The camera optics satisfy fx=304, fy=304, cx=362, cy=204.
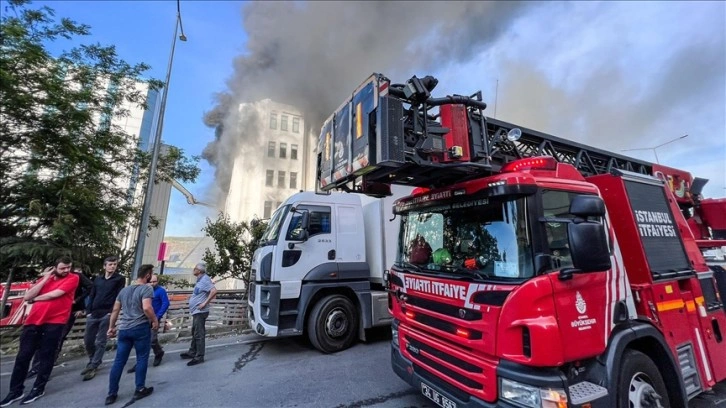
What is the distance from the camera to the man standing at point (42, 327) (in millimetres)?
3785

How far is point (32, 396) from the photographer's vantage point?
3.84 metres

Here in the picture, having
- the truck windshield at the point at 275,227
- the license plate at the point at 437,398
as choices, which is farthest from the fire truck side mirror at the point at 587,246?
the truck windshield at the point at 275,227

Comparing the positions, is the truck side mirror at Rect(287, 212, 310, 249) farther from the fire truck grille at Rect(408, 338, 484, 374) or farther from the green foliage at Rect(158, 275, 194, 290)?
the green foliage at Rect(158, 275, 194, 290)

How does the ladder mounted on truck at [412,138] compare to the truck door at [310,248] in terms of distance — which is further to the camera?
the truck door at [310,248]

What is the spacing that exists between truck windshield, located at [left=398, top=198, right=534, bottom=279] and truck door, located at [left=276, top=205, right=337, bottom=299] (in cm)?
254

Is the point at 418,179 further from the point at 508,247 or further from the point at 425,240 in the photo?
the point at 508,247

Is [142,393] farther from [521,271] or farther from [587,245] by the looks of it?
[587,245]

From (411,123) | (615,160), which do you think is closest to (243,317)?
(411,123)

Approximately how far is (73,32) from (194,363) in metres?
7.04

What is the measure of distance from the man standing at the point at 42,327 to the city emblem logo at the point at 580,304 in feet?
19.0

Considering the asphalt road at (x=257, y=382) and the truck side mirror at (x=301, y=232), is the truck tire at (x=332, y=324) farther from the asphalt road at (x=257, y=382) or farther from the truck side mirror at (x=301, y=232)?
the truck side mirror at (x=301, y=232)

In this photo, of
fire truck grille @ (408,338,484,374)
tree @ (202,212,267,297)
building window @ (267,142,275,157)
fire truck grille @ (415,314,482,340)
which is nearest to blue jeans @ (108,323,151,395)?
fire truck grille @ (408,338,484,374)

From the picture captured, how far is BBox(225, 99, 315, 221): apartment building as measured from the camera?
26.4 metres

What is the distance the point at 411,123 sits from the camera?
2889 mm
